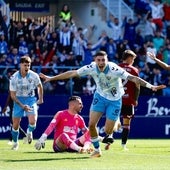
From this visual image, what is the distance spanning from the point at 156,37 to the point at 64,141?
726 inches

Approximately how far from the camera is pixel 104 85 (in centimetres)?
1841

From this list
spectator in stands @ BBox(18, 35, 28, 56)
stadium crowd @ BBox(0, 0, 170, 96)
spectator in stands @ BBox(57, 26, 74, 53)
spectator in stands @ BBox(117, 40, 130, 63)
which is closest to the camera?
stadium crowd @ BBox(0, 0, 170, 96)

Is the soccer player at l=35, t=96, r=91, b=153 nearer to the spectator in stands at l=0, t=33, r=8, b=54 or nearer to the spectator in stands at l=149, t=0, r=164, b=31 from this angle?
the spectator in stands at l=0, t=33, r=8, b=54

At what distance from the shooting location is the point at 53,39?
34.7 m

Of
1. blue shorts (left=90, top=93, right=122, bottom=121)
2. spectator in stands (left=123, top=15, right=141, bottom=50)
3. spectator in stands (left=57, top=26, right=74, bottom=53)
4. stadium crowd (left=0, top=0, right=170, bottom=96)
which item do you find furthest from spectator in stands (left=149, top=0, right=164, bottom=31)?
blue shorts (left=90, top=93, right=122, bottom=121)


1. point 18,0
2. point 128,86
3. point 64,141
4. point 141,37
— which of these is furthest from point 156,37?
point 64,141

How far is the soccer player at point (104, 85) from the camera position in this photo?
18.0 m

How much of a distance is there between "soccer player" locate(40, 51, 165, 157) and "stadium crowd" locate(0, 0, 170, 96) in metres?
13.7

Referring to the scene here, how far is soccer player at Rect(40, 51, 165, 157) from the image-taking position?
18.0 metres

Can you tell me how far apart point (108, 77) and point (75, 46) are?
55.4 feet

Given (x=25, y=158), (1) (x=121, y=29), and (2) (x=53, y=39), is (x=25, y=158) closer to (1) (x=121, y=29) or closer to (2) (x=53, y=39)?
(2) (x=53, y=39)

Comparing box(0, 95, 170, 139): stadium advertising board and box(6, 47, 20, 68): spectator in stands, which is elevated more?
box(6, 47, 20, 68): spectator in stands

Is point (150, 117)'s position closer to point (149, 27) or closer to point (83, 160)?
point (149, 27)

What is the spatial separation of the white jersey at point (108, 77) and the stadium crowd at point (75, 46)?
1371 centimetres
